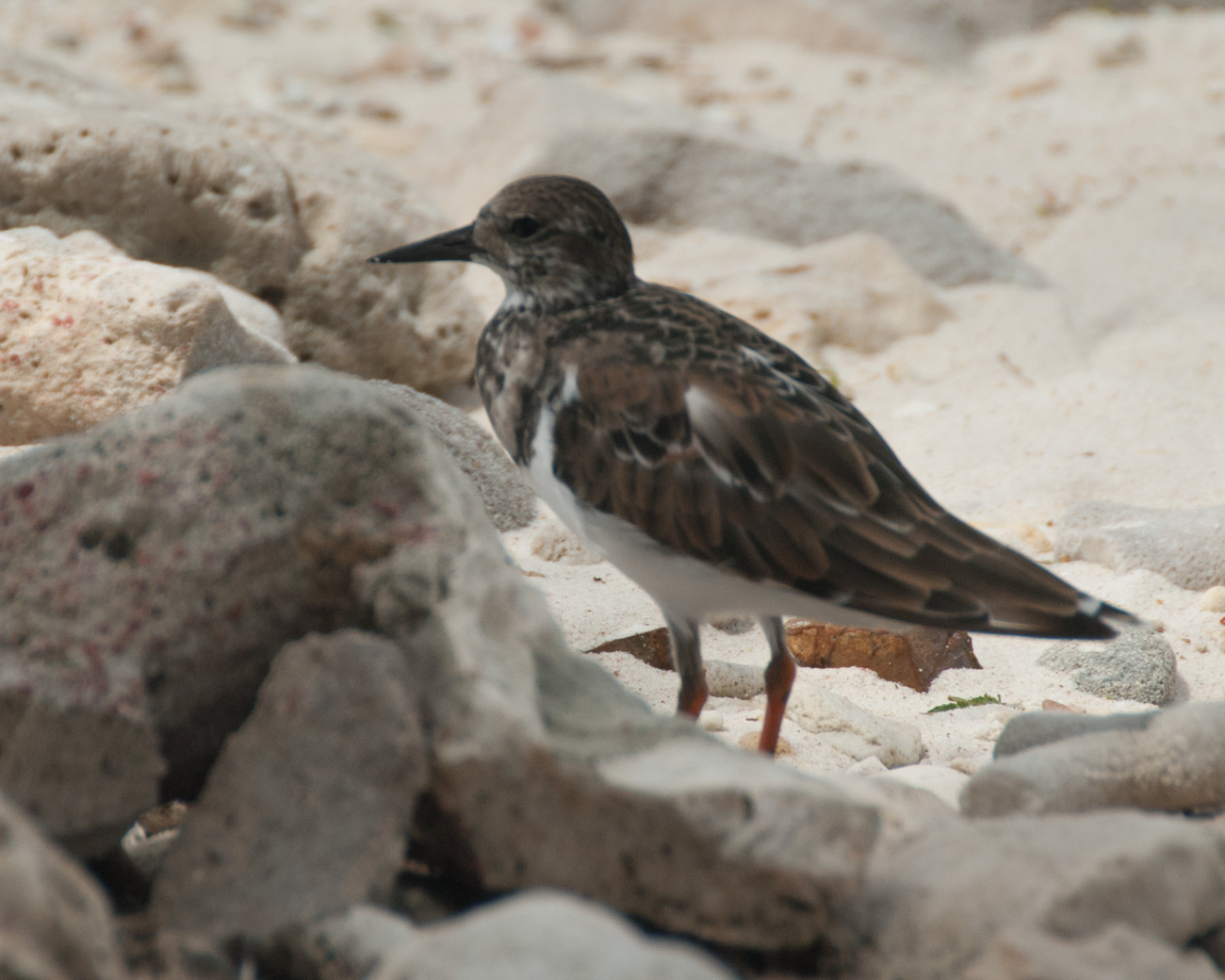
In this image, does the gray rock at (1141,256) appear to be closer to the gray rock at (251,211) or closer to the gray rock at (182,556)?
the gray rock at (251,211)

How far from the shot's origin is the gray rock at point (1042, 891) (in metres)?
1.63

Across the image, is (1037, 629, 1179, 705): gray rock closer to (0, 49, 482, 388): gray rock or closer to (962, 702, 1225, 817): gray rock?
(962, 702, 1225, 817): gray rock

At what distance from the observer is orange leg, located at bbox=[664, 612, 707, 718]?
107 inches

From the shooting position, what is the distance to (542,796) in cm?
177

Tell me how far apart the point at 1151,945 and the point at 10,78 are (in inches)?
219

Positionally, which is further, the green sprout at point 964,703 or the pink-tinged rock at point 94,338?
the pink-tinged rock at point 94,338

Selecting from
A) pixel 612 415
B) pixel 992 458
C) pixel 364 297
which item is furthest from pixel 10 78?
pixel 992 458

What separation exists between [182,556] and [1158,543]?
3131 mm

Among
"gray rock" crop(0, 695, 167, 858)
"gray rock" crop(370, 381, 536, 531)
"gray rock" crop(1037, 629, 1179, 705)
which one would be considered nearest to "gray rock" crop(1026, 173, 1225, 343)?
"gray rock" crop(1037, 629, 1179, 705)

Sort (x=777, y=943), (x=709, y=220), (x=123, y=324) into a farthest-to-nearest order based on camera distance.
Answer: (x=709, y=220) < (x=123, y=324) < (x=777, y=943)

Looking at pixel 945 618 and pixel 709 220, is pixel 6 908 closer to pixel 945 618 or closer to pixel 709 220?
pixel 945 618

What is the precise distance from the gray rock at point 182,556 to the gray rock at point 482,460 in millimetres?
2045

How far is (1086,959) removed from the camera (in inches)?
59.2

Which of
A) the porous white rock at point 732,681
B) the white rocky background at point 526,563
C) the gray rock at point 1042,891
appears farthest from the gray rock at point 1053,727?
the porous white rock at point 732,681
